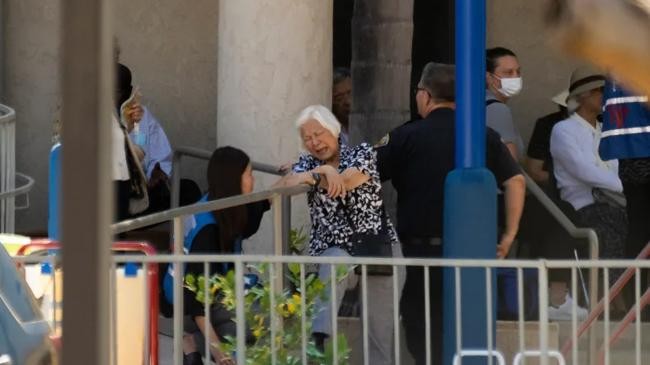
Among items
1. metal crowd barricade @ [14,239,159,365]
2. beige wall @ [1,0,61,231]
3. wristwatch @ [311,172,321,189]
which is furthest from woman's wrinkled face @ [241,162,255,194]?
beige wall @ [1,0,61,231]

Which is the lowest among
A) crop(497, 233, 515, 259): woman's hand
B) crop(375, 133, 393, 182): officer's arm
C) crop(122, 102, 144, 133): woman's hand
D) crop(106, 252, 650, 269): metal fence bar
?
crop(106, 252, 650, 269): metal fence bar

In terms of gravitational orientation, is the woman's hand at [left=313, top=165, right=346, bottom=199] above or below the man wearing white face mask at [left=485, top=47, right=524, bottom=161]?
below

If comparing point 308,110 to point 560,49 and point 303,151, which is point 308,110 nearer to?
point 303,151

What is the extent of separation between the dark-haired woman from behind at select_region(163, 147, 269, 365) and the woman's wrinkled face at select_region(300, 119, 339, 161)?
0.41 metres

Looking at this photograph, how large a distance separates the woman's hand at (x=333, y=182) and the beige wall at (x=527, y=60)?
4563mm

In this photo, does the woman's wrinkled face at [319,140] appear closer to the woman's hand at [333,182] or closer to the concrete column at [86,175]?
the woman's hand at [333,182]

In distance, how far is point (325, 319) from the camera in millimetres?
7109

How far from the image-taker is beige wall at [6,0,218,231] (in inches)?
471

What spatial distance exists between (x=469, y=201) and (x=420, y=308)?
106cm

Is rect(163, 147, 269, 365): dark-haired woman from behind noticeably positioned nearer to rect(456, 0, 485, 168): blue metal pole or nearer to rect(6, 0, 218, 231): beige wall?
rect(456, 0, 485, 168): blue metal pole

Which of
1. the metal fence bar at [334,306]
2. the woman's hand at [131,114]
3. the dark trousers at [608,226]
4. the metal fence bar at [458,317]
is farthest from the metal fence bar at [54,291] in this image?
the dark trousers at [608,226]

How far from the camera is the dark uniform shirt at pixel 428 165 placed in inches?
307

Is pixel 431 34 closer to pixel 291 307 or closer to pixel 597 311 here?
pixel 597 311

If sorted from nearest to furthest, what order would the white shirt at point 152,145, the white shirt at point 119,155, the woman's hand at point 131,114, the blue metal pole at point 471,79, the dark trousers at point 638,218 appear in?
the blue metal pole at point 471,79 < the dark trousers at point 638,218 < the white shirt at point 119,155 < the woman's hand at point 131,114 < the white shirt at point 152,145
